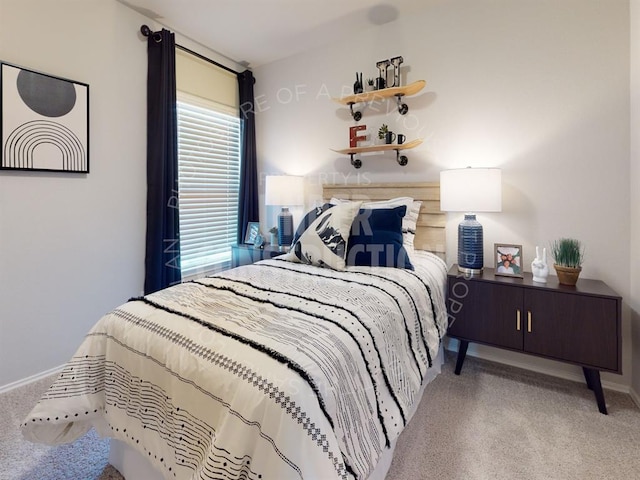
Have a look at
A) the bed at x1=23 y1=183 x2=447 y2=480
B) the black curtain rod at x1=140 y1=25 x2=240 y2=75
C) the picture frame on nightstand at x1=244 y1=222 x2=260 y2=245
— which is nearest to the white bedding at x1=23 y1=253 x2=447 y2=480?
the bed at x1=23 y1=183 x2=447 y2=480

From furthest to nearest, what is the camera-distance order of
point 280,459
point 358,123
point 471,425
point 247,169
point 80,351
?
point 247,169 < point 358,123 < point 471,425 < point 80,351 < point 280,459

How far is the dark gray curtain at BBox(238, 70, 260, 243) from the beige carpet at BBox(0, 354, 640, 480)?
2101 mm

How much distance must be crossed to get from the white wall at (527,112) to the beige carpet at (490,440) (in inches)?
15.0

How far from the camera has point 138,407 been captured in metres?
1.17

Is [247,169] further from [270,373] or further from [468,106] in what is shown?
[270,373]

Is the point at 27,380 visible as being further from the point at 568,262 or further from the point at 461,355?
the point at 568,262

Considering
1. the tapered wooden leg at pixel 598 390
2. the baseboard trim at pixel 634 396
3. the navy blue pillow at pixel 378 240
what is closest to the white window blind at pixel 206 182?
the navy blue pillow at pixel 378 240

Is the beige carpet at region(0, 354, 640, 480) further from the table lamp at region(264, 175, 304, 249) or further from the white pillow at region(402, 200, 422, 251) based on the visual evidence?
the table lamp at region(264, 175, 304, 249)

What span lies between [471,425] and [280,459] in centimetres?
134

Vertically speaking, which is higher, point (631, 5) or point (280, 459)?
point (631, 5)

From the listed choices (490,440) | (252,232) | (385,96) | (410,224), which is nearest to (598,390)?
(490,440)

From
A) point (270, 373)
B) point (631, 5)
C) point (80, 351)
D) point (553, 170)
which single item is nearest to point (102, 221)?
point (80, 351)

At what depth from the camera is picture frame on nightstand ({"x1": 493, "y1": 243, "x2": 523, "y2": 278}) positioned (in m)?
2.07

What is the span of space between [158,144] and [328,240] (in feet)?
5.51
